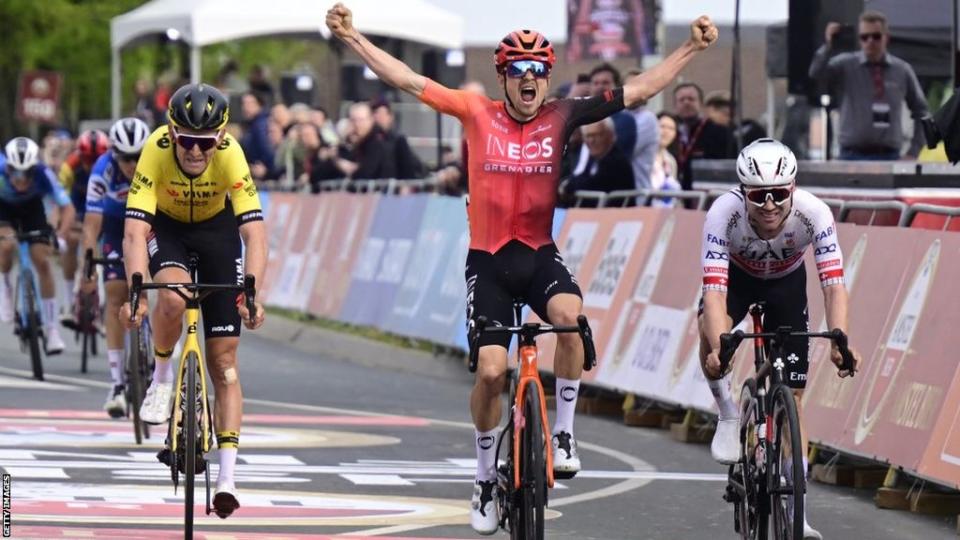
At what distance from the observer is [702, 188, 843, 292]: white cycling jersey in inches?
405

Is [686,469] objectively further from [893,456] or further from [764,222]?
[764,222]

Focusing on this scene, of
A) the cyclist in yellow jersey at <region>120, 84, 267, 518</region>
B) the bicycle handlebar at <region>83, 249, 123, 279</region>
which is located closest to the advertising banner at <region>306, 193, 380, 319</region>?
the bicycle handlebar at <region>83, 249, 123, 279</region>

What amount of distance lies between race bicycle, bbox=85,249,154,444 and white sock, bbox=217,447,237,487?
3.80 m

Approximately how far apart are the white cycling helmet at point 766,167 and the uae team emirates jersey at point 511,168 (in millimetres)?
955

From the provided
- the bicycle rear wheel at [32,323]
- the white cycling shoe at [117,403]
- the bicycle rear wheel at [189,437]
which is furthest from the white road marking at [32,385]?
the bicycle rear wheel at [189,437]

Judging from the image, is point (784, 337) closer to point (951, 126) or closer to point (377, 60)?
point (377, 60)

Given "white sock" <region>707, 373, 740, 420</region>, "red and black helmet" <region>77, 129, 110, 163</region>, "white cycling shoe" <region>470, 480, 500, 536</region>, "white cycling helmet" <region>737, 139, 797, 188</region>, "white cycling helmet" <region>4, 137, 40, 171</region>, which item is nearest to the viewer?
"white cycling helmet" <region>737, 139, 797, 188</region>

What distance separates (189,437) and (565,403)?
66.9 inches

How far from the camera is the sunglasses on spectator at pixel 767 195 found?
397 inches

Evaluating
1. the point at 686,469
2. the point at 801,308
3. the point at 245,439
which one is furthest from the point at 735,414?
the point at 245,439

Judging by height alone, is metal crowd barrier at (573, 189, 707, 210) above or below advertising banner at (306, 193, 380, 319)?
above

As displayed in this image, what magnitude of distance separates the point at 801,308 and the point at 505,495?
161 cm

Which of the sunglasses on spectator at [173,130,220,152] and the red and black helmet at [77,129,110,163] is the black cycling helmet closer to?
the sunglasses on spectator at [173,130,220,152]

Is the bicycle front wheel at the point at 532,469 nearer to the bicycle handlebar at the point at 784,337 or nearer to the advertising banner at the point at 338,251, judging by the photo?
the bicycle handlebar at the point at 784,337
